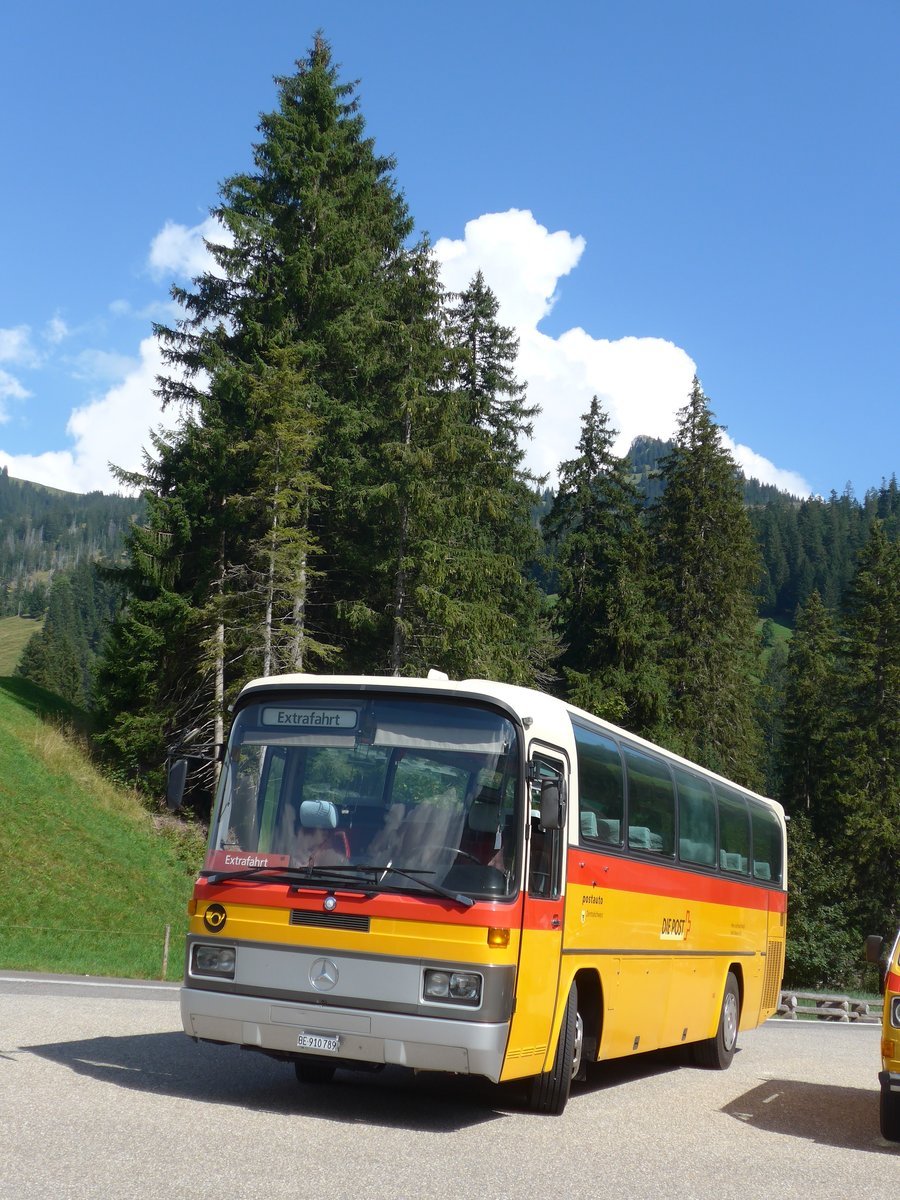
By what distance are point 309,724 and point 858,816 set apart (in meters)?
49.3

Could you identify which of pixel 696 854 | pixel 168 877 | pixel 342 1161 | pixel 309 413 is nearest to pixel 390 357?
pixel 309 413

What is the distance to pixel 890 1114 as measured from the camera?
9500 millimetres

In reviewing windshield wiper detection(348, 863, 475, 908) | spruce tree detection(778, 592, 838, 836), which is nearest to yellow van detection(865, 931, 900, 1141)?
windshield wiper detection(348, 863, 475, 908)

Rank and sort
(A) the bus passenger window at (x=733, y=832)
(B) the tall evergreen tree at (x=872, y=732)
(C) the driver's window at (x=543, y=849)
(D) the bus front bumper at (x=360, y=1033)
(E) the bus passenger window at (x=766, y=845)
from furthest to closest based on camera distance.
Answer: (B) the tall evergreen tree at (x=872, y=732) → (E) the bus passenger window at (x=766, y=845) → (A) the bus passenger window at (x=733, y=832) → (C) the driver's window at (x=543, y=849) → (D) the bus front bumper at (x=360, y=1033)

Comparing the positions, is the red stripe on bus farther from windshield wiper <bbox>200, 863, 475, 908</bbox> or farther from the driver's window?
windshield wiper <bbox>200, 863, 475, 908</bbox>

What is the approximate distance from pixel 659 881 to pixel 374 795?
169 inches

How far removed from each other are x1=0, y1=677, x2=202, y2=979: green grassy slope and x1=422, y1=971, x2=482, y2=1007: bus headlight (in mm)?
15821

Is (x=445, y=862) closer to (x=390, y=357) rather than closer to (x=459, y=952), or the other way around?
(x=459, y=952)

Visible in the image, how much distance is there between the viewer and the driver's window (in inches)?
352

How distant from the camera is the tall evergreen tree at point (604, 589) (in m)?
50.3

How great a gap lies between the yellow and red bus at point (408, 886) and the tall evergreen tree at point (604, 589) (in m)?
36.6

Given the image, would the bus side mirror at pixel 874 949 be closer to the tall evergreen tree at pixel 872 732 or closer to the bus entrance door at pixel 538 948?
the bus entrance door at pixel 538 948

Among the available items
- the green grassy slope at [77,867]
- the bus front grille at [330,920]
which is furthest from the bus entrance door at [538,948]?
the green grassy slope at [77,867]

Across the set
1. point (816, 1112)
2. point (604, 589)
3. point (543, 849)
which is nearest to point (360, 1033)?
point (543, 849)
